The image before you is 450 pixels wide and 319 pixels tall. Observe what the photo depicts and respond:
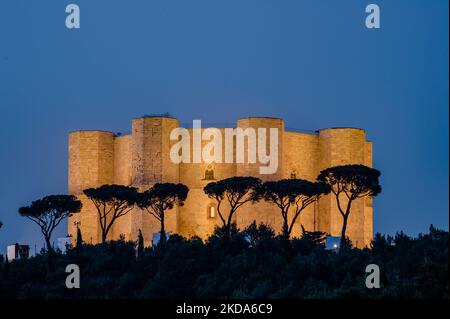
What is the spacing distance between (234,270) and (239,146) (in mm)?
19084

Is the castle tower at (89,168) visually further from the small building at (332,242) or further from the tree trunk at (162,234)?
the small building at (332,242)

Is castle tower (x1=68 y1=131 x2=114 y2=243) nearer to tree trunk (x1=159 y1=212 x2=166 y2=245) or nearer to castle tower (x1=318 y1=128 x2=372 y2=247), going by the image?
tree trunk (x1=159 y1=212 x2=166 y2=245)

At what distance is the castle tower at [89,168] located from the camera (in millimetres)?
72812

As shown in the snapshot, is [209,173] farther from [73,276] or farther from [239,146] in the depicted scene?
[73,276]

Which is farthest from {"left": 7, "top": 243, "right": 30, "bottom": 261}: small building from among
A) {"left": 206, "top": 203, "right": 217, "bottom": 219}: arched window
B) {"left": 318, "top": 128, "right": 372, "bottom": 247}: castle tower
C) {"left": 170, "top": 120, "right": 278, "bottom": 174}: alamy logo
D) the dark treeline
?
{"left": 318, "top": 128, "right": 372, "bottom": 247}: castle tower

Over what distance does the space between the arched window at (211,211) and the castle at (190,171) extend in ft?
0.17

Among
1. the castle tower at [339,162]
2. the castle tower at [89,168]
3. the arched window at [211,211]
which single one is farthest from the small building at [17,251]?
the castle tower at [339,162]

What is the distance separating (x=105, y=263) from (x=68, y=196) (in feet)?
52.0

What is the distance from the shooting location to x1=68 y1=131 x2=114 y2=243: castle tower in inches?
2867

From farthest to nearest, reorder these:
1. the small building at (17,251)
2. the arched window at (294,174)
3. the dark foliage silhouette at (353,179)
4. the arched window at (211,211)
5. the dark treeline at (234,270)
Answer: the arched window at (294,174), the arched window at (211,211), the dark foliage silhouette at (353,179), the small building at (17,251), the dark treeline at (234,270)

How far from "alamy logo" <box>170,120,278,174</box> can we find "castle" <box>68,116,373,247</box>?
296mm

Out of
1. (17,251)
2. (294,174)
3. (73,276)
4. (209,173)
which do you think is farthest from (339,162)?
(73,276)

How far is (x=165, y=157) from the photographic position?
233 ft

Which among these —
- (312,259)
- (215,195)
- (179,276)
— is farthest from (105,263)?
(215,195)
